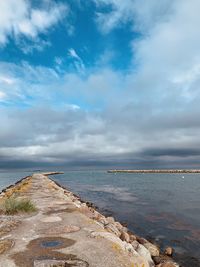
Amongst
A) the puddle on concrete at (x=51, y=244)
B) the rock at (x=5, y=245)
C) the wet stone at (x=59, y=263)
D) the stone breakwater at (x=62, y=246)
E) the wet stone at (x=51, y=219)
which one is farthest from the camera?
the wet stone at (x=51, y=219)

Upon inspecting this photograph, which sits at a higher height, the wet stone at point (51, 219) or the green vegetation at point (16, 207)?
the green vegetation at point (16, 207)

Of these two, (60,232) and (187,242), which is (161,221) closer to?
(187,242)

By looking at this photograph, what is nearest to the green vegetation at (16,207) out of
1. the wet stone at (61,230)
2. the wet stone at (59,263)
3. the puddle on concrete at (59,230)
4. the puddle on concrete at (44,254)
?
the puddle on concrete at (59,230)

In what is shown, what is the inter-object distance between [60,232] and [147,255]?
3064mm

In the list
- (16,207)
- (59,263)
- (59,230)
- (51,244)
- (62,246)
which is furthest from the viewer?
(16,207)

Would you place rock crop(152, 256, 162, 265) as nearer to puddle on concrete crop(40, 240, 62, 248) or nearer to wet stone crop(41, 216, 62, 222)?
puddle on concrete crop(40, 240, 62, 248)

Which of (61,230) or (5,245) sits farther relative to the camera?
(61,230)

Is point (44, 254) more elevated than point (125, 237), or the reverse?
point (44, 254)

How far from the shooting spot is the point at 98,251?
24.7 ft

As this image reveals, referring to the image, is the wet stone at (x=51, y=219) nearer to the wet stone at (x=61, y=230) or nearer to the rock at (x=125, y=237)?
the wet stone at (x=61, y=230)

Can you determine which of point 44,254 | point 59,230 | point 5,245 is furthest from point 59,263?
point 59,230

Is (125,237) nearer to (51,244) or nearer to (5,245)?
(51,244)

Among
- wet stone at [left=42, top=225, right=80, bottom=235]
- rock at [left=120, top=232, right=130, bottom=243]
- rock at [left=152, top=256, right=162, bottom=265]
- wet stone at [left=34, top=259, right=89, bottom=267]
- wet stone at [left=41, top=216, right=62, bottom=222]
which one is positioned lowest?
rock at [left=152, top=256, right=162, bottom=265]

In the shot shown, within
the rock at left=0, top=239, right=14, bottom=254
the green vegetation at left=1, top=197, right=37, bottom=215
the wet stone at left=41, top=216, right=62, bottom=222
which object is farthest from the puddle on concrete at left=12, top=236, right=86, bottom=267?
the green vegetation at left=1, top=197, right=37, bottom=215
